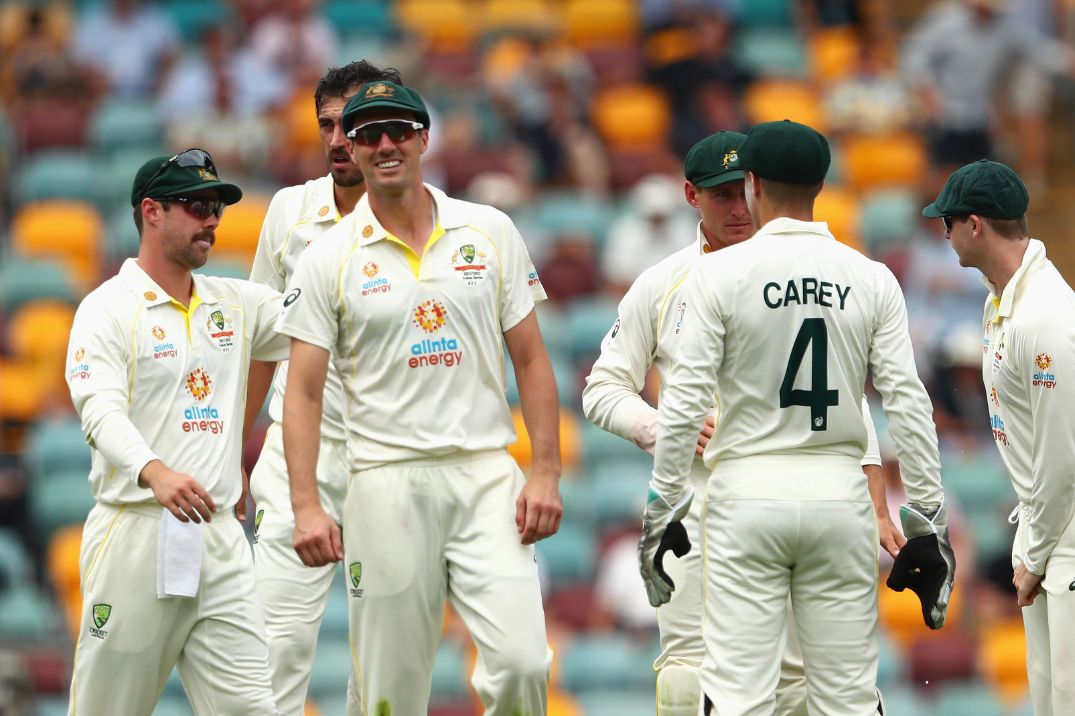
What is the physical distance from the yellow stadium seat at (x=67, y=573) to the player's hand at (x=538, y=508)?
580 centimetres

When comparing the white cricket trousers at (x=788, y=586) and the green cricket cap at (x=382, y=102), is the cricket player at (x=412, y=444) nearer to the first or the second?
the green cricket cap at (x=382, y=102)

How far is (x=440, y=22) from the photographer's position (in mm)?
17234

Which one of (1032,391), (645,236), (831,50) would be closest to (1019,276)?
(1032,391)

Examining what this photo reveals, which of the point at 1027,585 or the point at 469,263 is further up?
the point at 469,263

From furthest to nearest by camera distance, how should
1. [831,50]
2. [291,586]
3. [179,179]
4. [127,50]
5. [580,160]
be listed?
[831,50] < [127,50] < [580,160] < [291,586] < [179,179]

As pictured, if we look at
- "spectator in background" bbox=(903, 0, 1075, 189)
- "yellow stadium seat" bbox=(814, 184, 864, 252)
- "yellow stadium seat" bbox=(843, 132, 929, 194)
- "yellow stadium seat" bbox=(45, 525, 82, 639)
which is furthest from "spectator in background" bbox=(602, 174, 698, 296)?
"yellow stadium seat" bbox=(45, 525, 82, 639)

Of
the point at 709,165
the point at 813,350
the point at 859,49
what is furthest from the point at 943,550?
the point at 859,49

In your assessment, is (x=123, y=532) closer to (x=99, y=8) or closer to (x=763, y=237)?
(x=763, y=237)

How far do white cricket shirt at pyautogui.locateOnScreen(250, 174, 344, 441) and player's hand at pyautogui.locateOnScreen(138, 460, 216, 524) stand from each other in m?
1.08

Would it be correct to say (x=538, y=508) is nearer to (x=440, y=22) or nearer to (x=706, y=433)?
(x=706, y=433)

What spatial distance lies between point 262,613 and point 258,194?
326 inches

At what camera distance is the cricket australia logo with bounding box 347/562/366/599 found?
6871 mm

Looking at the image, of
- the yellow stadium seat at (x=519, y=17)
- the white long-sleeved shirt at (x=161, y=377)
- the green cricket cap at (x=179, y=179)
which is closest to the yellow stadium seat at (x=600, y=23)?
the yellow stadium seat at (x=519, y=17)

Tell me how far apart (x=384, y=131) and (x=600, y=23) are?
10806mm
